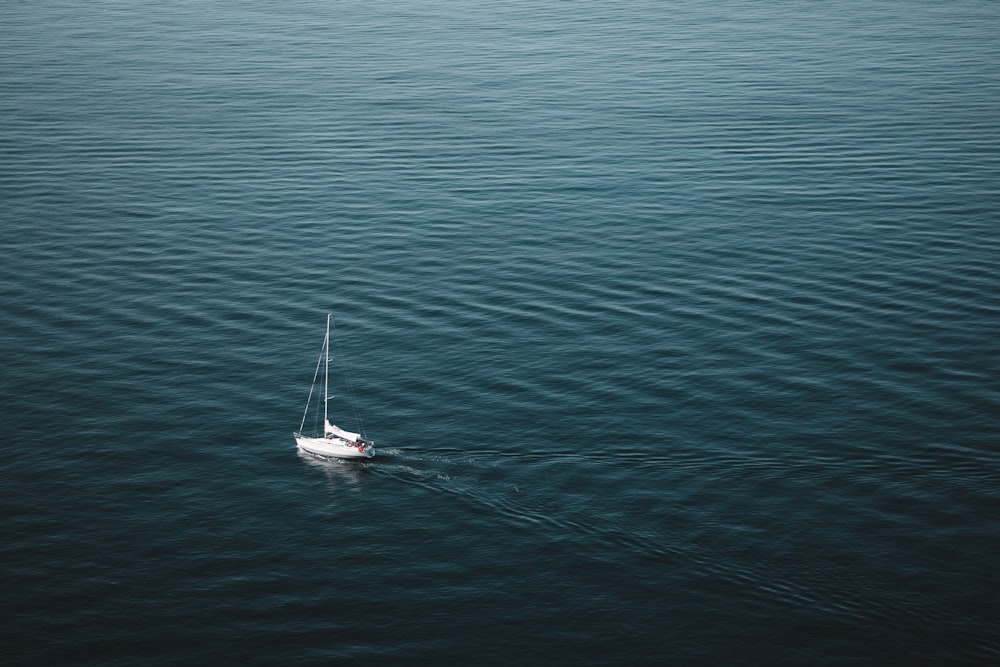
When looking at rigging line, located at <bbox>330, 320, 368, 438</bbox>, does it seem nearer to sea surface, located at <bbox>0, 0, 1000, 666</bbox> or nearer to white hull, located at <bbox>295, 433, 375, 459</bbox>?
sea surface, located at <bbox>0, 0, 1000, 666</bbox>

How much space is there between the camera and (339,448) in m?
117

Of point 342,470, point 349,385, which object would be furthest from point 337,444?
point 349,385

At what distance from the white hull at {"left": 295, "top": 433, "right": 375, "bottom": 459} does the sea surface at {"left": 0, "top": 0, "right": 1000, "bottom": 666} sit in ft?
4.74

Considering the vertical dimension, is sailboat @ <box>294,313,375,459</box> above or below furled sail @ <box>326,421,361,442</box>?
below

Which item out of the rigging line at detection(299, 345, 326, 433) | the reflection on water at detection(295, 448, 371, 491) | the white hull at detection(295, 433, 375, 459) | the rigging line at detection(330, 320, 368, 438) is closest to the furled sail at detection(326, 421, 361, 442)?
the white hull at detection(295, 433, 375, 459)

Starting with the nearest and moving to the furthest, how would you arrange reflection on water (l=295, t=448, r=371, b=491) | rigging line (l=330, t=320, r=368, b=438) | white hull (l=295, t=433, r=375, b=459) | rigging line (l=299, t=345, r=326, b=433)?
reflection on water (l=295, t=448, r=371, b=491) < white hull (l=295, t=433, r=375, b=459) < rigging line (l=330, t=320, r=368, b=438) < rigging line (l=299, t=345, r=326, b=433)

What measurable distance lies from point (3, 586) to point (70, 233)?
273ft

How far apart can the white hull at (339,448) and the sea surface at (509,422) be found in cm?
145

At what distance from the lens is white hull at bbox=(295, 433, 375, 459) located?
4601 inches

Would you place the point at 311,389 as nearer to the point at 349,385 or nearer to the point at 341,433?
the point at 349,385

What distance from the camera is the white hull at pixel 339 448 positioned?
11688 cm

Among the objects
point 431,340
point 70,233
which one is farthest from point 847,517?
point 70,233

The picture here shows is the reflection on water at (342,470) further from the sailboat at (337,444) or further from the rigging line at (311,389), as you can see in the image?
the rigging line at (311,389)

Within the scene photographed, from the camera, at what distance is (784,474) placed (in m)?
114
